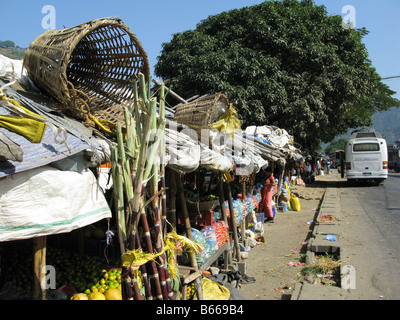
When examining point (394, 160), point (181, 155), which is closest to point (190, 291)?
point (181, 155)

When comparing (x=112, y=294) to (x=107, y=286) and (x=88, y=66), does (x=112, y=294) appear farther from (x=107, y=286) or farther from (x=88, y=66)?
(x=88, y=66)

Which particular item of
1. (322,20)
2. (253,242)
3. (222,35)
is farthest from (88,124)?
(322,20)

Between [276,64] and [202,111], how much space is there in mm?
11012

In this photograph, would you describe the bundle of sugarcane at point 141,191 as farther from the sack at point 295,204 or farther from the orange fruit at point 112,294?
the sack at point 295,204

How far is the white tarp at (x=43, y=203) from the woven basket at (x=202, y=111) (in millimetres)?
2627

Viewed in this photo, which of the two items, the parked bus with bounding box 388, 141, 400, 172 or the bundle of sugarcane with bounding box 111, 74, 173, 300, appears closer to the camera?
the bundle of sugarcane with bounding box 111, 74, 173, 300

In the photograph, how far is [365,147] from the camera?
2019 centimetres

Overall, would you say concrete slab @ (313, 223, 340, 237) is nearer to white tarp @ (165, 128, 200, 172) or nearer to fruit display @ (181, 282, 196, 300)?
fruit display @ (181, 282, 196, 300)

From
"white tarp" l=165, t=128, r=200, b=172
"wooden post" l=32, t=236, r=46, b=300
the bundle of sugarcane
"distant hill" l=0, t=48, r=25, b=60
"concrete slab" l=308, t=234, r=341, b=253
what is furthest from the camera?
"concrete slab" l=308, t=234, r=341, b=253

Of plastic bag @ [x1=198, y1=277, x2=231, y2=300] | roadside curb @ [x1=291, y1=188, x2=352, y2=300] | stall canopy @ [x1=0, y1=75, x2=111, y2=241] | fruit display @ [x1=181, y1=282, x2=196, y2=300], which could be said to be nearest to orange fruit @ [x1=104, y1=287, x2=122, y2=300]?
fruit display @ [x1=181, y1=282, x2=196, y2=300]

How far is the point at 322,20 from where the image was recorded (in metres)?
17.5

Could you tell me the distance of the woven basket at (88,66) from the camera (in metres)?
3.75

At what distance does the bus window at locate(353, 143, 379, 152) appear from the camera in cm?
1997

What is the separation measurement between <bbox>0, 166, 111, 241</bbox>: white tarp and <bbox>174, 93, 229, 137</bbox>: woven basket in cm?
263
